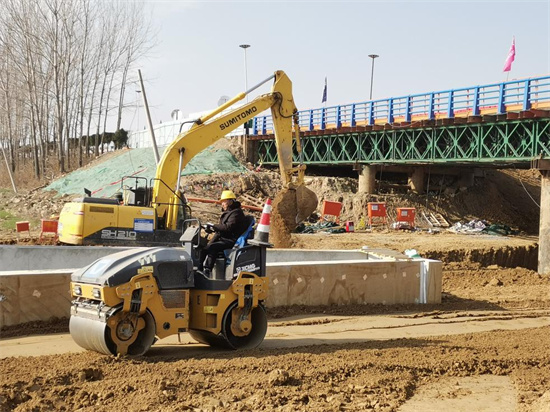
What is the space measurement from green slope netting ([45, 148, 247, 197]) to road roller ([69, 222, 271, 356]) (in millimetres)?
27738

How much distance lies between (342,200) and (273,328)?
25490 mm

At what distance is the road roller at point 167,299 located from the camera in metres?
8.20

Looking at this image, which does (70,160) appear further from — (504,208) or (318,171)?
(504,208)

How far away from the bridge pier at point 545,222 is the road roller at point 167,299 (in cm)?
1801

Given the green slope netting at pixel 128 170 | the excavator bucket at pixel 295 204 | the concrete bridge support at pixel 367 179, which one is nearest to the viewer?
the excavator bucket at pixel 295 204

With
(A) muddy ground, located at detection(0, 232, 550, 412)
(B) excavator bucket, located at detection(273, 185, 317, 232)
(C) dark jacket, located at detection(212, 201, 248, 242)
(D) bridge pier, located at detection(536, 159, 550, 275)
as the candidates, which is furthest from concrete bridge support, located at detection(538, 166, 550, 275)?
(C) dark jacket, located at detection(212, 201, 248, 242)

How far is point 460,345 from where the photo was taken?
10.5m

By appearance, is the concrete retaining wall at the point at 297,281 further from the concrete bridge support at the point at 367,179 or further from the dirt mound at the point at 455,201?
the concrete bridge support at the point at 367,179

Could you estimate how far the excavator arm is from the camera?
57.8 feet

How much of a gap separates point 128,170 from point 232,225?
108ft

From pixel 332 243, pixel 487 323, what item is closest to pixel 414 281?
pixel 487 323

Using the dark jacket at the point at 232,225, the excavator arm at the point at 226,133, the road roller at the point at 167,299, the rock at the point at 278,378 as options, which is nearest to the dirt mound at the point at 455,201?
the excavator arm at the point at 226,133

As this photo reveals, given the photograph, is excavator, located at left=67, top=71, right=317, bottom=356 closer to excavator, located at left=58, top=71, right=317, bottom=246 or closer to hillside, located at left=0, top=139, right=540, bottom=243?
excavator, located at left=58, top=71, right=317, bottom=246

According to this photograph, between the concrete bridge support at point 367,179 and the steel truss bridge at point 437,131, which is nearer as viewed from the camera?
the steel truss bridge at point 437,131
